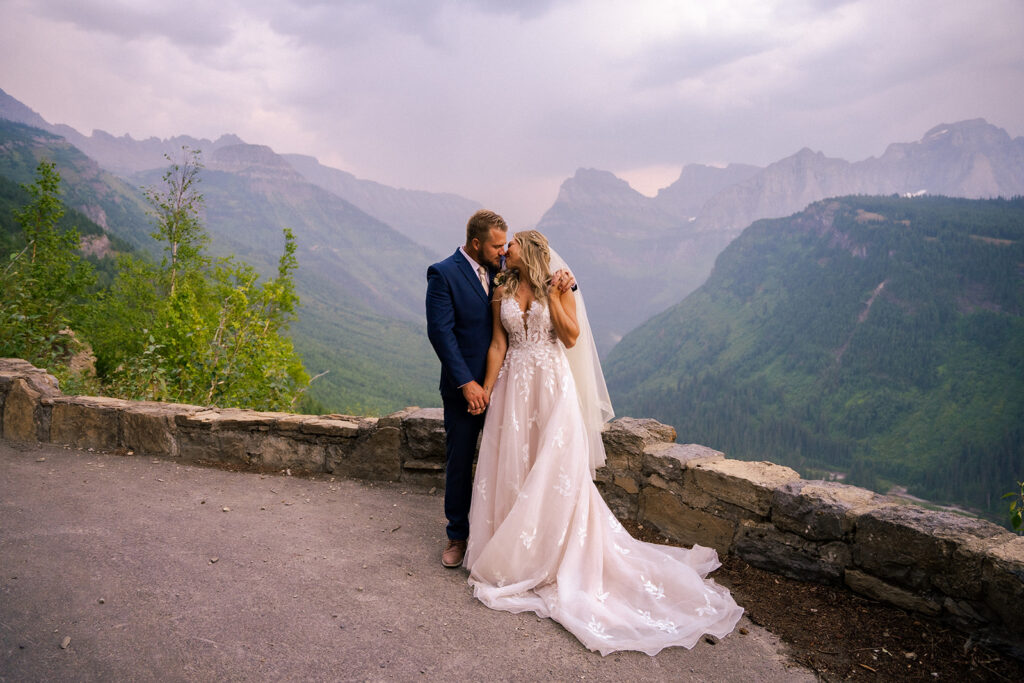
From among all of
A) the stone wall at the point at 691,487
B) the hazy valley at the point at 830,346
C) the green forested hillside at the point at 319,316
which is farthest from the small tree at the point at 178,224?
the hazy valley at the point at 830,346

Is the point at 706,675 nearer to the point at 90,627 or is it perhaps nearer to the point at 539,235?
the point at 539,235

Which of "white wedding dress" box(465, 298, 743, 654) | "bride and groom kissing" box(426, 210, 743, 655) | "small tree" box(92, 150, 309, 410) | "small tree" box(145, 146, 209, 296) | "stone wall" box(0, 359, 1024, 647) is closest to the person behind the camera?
"stone wall" box(0, 359, 1024, 647)

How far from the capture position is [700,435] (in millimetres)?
98500

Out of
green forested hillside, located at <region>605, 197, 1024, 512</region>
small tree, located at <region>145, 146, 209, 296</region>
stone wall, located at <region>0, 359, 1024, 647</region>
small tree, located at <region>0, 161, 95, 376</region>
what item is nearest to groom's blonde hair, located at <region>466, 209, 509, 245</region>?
stone wall, located at <region>0, 359, 1024, 647</region>

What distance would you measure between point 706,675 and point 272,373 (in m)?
7.79

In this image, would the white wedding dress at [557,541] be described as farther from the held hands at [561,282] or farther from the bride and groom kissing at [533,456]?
the held hands at [561,282]

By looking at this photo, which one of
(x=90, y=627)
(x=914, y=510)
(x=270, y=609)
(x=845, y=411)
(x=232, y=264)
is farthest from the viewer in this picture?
(x=845, y=411)

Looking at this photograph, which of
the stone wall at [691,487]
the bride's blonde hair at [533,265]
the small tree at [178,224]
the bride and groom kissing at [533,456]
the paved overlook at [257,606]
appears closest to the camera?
the paved overlook at [257,606]

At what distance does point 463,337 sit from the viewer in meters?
3.86

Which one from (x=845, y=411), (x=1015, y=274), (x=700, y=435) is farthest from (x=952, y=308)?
(x=700, y=435)

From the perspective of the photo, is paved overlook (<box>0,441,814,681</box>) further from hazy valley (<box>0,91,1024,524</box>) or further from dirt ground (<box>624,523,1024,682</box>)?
hazy valley (<box>0,91,1024,524</box>)

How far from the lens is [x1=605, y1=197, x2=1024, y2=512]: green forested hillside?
81062mm

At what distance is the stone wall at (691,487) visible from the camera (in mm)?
3139

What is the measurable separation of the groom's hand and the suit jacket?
1.7 inches
